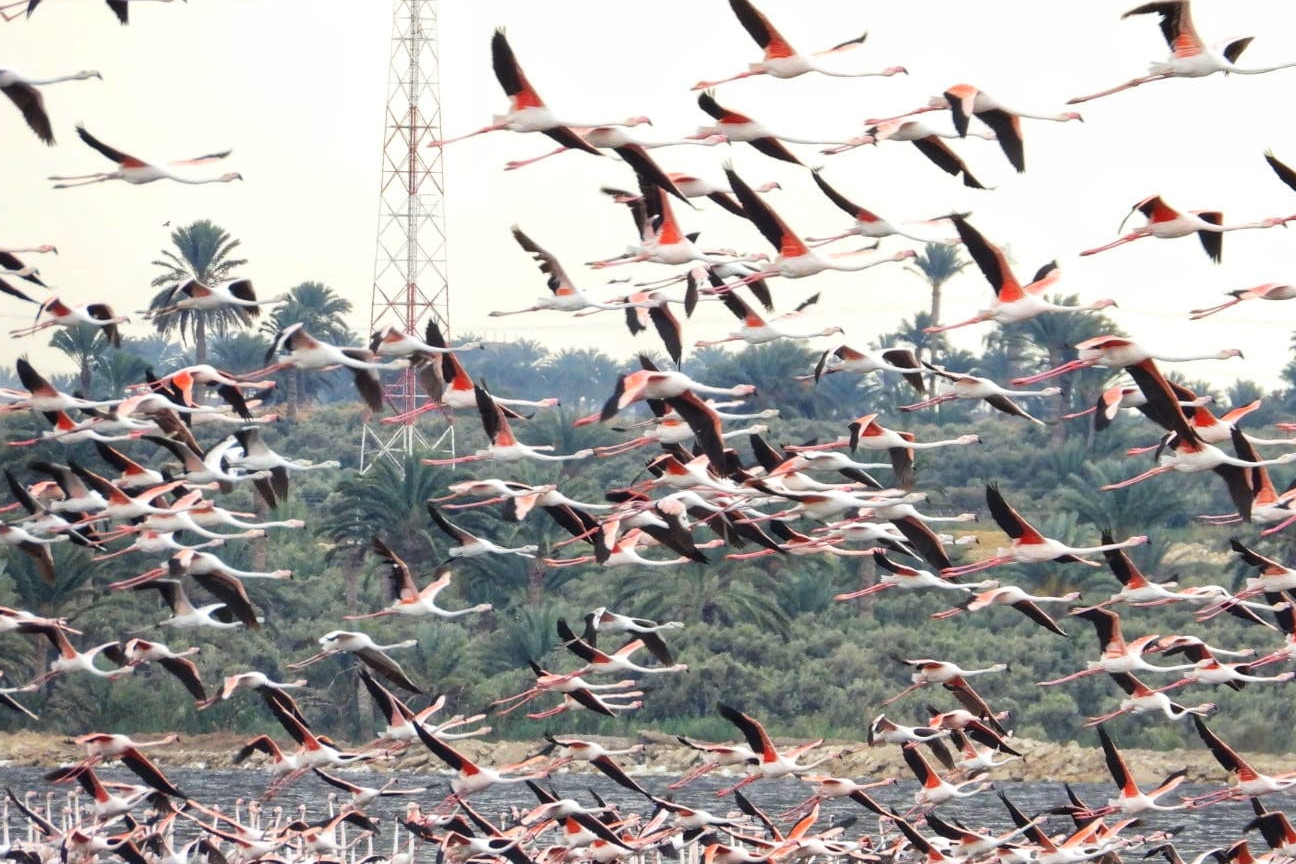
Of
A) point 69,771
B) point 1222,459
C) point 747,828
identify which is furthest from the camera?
point 747,828

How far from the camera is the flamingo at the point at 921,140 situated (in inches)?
754

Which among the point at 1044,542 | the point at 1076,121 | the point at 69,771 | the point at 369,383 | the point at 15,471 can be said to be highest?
the point at 1076,121

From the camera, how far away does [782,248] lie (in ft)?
65.2

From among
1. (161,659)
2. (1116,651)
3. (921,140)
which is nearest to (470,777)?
(161,659)

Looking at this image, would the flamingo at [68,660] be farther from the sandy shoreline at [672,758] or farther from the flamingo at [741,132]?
the sandy shoreline at [672,758]

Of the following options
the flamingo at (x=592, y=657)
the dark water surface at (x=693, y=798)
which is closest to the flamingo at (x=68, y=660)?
the flamingo at (x=592, y=657)

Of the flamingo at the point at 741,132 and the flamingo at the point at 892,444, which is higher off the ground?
the flamingo at the point at 741,132

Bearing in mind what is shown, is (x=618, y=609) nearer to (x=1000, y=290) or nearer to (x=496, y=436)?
(x=496, y=436)

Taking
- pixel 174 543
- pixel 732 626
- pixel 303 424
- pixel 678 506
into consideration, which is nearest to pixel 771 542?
pixel 678 506

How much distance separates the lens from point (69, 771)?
21.9 m

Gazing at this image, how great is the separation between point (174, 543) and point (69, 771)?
2.54m

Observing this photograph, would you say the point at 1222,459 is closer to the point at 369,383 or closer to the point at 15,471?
the point at 369,383

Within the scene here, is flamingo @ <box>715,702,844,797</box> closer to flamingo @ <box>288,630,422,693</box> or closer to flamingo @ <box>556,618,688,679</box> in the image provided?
flamingo @ <box>556,618,688,679</box>

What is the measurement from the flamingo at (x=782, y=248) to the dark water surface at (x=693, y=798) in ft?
62.8
